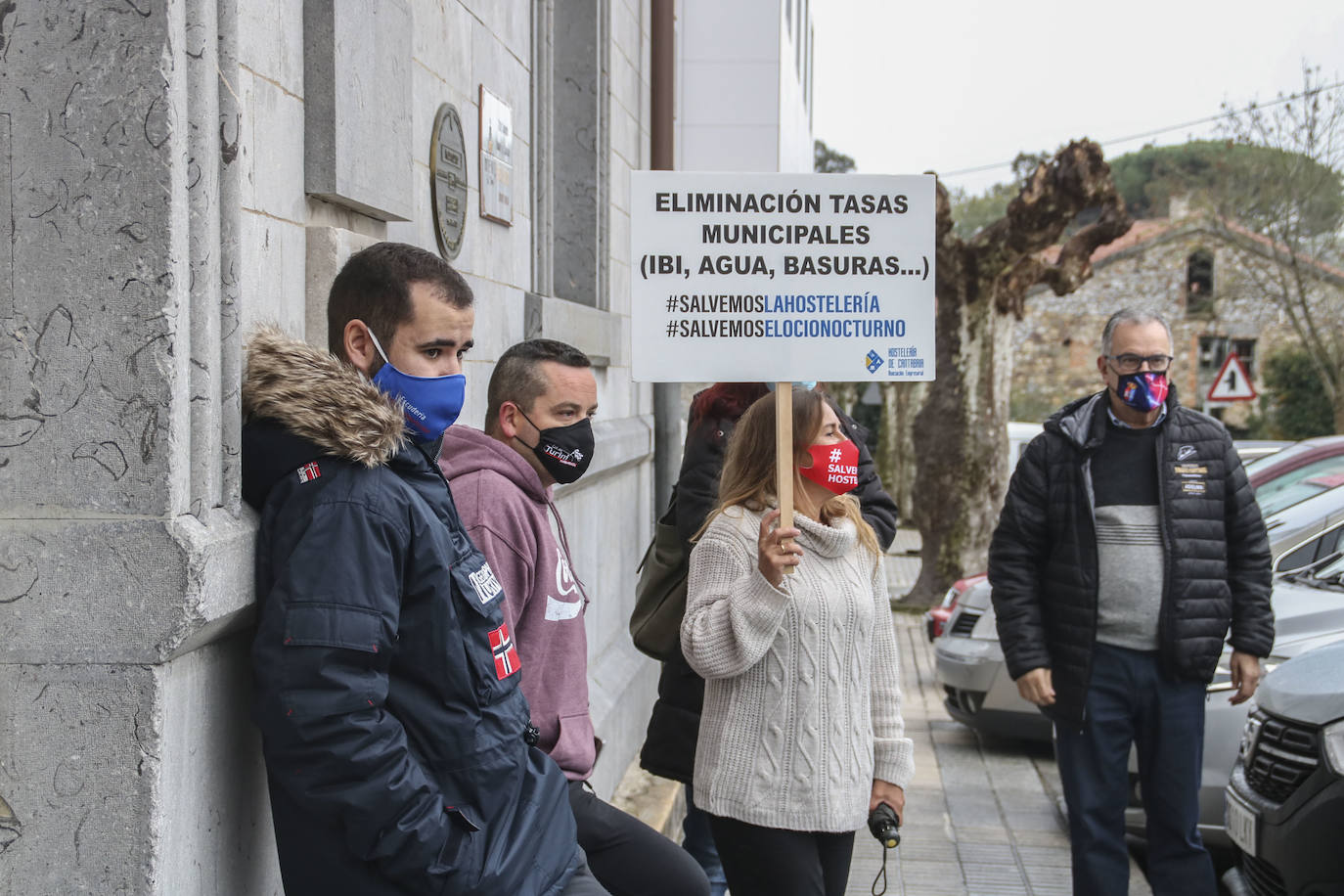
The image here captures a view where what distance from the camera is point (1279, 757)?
4242mm

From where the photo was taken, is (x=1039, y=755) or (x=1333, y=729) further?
(x=1039, y=755)

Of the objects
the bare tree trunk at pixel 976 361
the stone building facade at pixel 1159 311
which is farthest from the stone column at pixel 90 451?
the stone building facade at pixel 1159 311

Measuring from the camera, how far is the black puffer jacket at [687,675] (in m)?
3.92

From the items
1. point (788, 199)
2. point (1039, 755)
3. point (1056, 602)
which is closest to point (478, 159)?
point (788, 199)

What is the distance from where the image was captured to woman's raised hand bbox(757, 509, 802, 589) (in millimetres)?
3105

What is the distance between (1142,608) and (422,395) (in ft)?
9.78

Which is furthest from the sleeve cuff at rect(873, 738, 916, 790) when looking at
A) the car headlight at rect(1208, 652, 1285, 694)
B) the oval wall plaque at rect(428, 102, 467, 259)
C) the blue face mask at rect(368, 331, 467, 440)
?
the car headlight at rect(1208, 652, 1285, 694)

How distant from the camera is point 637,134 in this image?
8391 mm

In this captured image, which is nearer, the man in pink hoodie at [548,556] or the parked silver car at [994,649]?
the man in pink hoodie at [548,556]

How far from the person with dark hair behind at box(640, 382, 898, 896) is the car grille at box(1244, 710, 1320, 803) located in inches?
54.6

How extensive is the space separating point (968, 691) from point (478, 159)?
474 cm

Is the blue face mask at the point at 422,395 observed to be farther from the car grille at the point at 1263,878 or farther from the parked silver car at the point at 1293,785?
the car grille at the point at 1263,878

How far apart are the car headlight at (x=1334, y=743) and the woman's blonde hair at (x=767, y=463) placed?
150 centimetres

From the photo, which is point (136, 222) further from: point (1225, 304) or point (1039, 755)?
point (1225, 304)
